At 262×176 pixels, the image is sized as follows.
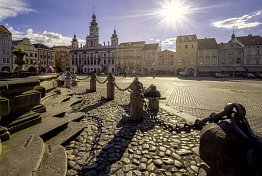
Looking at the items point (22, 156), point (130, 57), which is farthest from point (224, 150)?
point (130, 57)

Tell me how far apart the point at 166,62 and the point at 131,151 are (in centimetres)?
6229

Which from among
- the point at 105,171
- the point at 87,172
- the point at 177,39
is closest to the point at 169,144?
the point at 105,171

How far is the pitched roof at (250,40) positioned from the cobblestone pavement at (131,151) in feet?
187

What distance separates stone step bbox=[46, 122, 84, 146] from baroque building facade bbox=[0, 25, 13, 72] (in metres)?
56.4

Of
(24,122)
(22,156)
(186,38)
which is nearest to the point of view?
(22,156)

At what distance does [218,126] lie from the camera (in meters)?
2.11

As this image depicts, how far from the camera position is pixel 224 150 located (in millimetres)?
1914

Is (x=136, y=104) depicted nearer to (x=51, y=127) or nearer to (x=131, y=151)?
A: (x=131, y=151)

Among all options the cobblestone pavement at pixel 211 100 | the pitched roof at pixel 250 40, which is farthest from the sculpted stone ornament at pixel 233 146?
the pitched roof at pixel 250 40

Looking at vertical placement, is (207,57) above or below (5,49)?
below

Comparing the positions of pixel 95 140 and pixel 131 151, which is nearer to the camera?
pixel 131 151

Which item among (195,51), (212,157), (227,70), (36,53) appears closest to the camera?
(212,157)

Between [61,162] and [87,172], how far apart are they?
0.50 meters

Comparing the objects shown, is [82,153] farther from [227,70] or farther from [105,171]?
[227,70]
